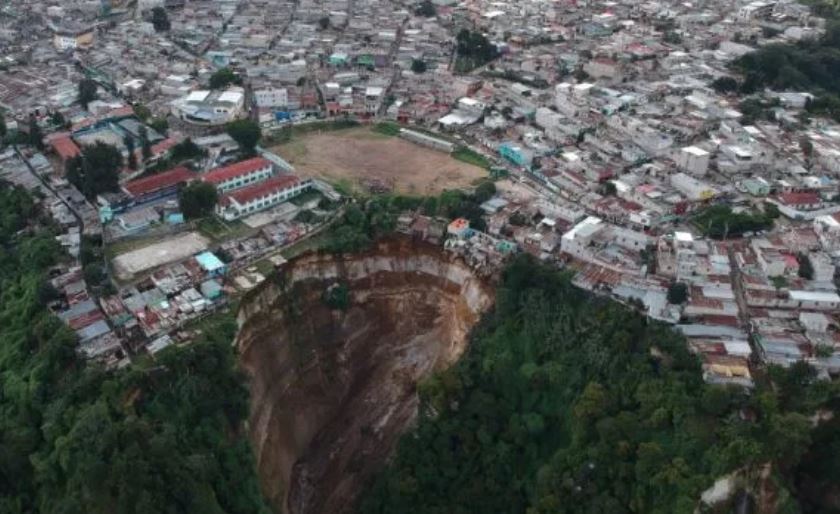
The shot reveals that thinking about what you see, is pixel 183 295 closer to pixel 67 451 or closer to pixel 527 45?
pixel 67 451

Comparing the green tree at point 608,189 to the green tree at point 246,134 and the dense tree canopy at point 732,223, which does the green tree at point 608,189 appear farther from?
the green tree at point 246,134

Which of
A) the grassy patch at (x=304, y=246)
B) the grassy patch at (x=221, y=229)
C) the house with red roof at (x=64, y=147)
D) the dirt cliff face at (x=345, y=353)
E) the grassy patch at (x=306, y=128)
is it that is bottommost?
the dirt cliff face at (x=345, y=353)

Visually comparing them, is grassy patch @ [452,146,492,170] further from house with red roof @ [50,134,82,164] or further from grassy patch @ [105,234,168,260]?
house with red roof @ [50,134,82,164]

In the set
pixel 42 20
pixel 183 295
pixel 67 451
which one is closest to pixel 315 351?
pixel 183 295

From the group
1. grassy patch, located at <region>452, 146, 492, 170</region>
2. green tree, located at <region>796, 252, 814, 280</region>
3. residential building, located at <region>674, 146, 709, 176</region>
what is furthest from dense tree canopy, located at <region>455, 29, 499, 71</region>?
green tree, located at <region>796, 252, 814, 280</region>

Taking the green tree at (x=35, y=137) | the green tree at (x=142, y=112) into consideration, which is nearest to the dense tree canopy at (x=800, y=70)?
the green tree at (x=142, y=112)

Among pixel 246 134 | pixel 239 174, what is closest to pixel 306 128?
pixel 246 134
